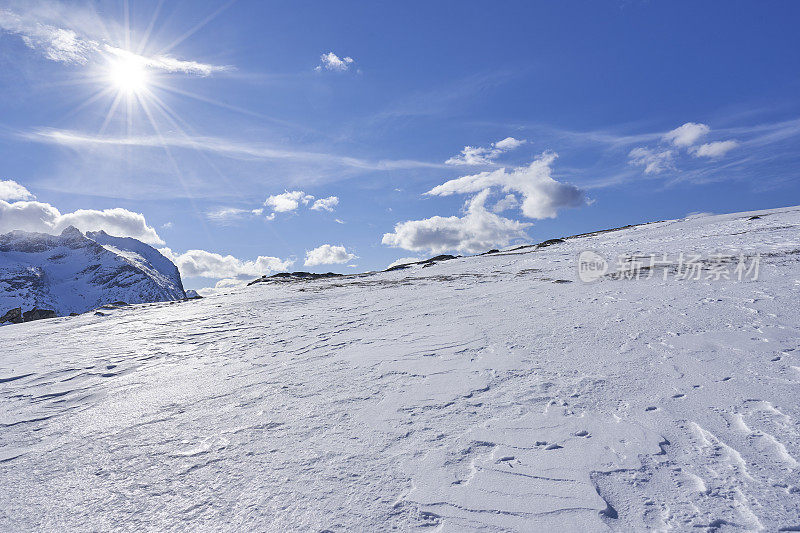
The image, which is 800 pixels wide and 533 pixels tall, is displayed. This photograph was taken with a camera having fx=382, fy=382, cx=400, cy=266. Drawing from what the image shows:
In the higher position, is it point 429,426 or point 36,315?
point 36,315

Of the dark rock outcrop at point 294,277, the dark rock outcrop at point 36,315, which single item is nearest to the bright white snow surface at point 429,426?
the dark rock outcrop at point 36,315

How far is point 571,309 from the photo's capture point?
961 cm

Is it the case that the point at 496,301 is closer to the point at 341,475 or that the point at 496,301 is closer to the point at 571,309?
the point at 571,309

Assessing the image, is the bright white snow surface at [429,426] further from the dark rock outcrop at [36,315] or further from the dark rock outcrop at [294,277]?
the dark rock outcrop at [294,277]

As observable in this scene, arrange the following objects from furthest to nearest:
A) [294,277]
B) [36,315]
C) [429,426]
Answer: [294,277]
[36,315]
[429,426]

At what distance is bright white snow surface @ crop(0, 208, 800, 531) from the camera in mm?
3145

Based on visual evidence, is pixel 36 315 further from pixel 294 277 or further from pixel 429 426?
pixel 429 426

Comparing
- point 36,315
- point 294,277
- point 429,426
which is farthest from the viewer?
point 294,277

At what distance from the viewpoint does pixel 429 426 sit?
4422mm

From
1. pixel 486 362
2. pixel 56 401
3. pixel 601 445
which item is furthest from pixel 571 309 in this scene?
pixel 56 401

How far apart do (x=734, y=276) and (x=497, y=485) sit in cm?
1319

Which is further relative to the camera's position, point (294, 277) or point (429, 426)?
point (294, 277)

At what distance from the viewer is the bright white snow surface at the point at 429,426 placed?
314cm

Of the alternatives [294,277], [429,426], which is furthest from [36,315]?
[429,426]
